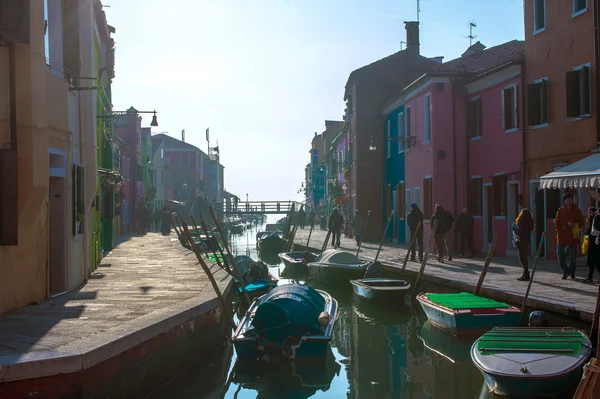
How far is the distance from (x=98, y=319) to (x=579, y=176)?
10.3 meters

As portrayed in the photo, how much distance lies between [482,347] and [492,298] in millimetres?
4554

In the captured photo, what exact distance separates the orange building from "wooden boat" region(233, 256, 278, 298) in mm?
7580

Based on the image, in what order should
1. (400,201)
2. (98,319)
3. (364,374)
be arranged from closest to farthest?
(98,319), (364,374), (400,201)

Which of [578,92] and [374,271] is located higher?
[578,92]

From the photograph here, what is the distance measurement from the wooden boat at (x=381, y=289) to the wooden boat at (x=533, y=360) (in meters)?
6.78

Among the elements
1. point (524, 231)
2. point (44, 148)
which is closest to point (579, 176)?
point (524, 231)

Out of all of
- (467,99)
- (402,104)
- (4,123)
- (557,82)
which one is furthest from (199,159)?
(4,123)

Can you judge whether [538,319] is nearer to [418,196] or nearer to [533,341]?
[533,341]

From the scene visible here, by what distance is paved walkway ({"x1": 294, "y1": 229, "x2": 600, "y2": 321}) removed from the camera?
11773mm

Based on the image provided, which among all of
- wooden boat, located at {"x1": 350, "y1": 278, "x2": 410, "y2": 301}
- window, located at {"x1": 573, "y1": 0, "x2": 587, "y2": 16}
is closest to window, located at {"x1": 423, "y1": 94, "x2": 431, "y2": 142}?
window, located at {"x1": 573, "y1": 0, "x2": 587, "y2": 16}

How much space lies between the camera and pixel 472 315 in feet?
41.5

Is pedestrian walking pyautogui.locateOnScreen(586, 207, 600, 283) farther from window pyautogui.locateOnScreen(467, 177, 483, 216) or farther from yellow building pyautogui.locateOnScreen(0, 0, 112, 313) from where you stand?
yellow building pyautogui.locateOnScreen(0, 0, 112, 313)

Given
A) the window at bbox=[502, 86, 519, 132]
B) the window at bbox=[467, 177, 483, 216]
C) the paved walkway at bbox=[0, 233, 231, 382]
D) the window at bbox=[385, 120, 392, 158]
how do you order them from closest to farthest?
1. the paved walkway at bbox=[0, 233, 231, 382]
2. the window at bbox=[502, 86, 519, 132]
3. the window at bbox=[467, 177, 483, 216]
4. the window at bbox=[385, 120, 392, 158]

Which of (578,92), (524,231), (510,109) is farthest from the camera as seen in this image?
(510,109)
